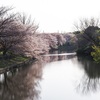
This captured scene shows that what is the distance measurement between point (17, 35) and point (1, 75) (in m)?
10.0

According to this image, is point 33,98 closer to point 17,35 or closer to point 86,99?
point 86,99

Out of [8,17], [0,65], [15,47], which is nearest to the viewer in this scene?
[0,65]

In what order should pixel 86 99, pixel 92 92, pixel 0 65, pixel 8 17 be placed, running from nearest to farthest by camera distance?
pixel 86 99, pixel 92 92, pixel 0 65, pixel 8 17

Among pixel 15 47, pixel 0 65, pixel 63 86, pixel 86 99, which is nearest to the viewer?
pixel 86 99

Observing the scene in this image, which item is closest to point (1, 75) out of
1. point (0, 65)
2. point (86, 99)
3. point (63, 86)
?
point (0, 65)

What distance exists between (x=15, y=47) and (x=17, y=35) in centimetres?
189

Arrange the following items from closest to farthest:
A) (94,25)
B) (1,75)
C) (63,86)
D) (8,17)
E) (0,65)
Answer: (63,86), (1,75), (0,65), (8,17), (94,25)

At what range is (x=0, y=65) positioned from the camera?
33.8 meters

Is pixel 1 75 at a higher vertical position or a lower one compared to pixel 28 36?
lower

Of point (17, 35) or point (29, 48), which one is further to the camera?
point (29, 48)

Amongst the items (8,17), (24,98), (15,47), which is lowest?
(24,98)

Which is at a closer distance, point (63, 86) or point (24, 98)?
point (24, 98)

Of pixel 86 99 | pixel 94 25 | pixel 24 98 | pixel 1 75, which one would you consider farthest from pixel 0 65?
pixel 94 25

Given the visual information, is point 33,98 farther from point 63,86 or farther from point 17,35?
point 17,35
